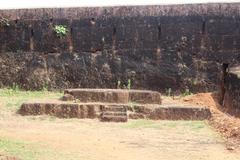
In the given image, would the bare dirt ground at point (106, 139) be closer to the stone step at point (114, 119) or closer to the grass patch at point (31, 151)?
the grass patch at point (31, 151)

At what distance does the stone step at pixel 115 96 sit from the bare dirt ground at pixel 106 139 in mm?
946

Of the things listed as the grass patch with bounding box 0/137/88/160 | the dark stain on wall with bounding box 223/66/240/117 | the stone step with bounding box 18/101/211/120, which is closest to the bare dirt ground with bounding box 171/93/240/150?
the dark stain on wall with bounding box 223/66/240/117

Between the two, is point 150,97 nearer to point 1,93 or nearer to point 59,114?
point 59,114

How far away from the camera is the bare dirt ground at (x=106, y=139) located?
666cm

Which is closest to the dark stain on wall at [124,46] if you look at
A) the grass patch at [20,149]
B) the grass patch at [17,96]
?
the grass patch at [17,96]

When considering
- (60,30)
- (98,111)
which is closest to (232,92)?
(98,111)

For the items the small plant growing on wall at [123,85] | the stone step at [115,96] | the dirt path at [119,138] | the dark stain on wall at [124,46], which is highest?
the dark stain on wall at [124,46]

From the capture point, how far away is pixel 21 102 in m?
10.2

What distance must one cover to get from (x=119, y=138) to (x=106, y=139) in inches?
8.9

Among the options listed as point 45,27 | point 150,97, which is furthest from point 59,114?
point 45,27

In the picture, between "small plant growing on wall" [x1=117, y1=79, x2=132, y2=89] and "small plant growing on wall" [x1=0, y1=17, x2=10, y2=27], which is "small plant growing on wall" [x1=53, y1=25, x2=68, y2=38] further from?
"small plant growing on wall" [x1=117, y1=79, x2=132, y2=89]

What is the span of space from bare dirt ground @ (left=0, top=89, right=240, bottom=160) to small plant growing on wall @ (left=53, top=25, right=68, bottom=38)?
95.6 inches

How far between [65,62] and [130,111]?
2.57 m

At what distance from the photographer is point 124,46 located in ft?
37.7
